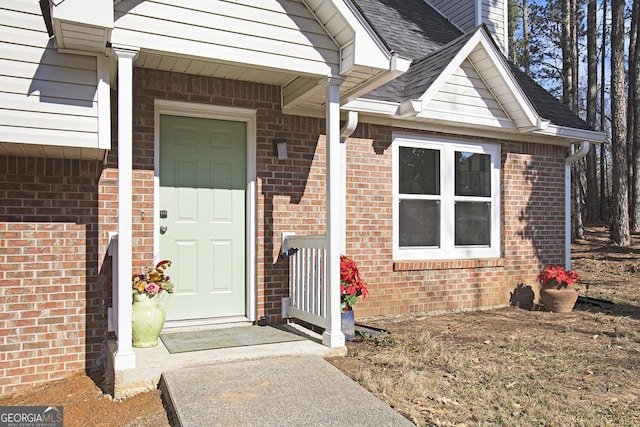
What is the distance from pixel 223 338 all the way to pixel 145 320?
848 millimetres

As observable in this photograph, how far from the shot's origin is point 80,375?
15.8ft

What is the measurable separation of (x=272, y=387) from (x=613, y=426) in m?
2.40

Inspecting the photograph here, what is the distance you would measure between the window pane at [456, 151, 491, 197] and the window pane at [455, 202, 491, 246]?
19cm

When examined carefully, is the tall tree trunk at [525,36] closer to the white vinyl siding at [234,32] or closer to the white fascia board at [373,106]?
the white fascia board at [373,106]

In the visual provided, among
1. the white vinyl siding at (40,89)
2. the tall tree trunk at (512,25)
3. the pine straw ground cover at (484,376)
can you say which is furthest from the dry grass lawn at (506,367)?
the tall tree trunk at (512,25)

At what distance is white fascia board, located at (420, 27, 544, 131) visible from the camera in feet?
21.6

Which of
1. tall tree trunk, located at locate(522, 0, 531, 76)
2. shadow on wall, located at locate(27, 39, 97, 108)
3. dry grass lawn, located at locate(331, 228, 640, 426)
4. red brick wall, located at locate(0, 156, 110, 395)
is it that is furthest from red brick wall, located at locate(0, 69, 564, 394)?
tall tree trunk, located at locate(522, 0, 531, 76)

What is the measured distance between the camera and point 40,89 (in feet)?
13.2

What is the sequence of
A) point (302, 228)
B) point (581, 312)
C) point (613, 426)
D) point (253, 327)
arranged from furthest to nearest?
point (581, 312) < point (302, 228) < point (253, 327) < point (613, 426)

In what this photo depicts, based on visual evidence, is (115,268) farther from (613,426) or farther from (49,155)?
(613,426)

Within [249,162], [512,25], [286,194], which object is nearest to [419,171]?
[286,194]

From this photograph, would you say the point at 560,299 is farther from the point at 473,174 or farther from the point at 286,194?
the point at 286,194

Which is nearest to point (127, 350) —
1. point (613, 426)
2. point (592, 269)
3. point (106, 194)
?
point (106, 194)

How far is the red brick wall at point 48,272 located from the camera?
4637mm
